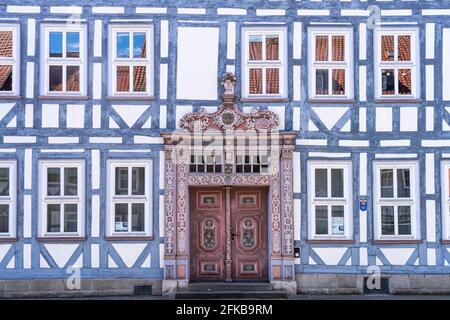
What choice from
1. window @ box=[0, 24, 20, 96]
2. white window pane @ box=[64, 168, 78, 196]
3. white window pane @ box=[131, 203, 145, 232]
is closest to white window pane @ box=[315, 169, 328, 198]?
white window pane @ box=[131, 203, 145, 232]

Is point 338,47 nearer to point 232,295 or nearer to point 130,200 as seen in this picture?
point 130,200

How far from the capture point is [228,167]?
18.7 meters

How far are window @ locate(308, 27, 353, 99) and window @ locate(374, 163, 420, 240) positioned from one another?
193cm

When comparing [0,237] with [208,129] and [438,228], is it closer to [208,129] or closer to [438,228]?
[208,129]

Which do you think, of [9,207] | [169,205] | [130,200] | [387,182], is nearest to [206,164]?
[169,205]

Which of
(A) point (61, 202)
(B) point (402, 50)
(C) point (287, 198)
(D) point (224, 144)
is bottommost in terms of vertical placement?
(A) point (61, 202)

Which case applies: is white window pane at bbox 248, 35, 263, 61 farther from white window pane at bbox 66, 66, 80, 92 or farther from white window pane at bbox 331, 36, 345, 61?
white window pane at bbox 66, 66, 80, 92

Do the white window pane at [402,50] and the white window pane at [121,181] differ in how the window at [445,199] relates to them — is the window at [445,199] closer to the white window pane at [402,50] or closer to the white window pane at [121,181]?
the white window pane at [402,50]

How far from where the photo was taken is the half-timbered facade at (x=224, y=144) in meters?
18.6

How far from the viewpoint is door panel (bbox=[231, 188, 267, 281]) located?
62.4 feet

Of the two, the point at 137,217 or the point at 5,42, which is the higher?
the point at 5,42

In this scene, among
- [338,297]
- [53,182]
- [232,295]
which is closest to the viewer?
[232,295]

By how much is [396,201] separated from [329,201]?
1.50m
